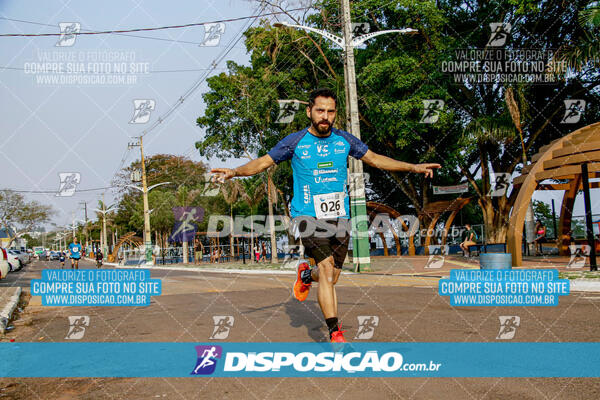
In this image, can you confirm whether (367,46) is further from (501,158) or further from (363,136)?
(501,158)

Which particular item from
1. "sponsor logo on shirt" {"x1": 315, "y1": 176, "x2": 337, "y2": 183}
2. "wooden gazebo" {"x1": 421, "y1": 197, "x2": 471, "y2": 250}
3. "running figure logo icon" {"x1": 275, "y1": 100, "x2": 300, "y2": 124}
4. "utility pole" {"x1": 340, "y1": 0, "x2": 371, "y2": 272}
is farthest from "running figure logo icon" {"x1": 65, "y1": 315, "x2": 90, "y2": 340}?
"wooden gazebo" {"x1": 421, "y1": 197, "x2": 471, "y2": 250}

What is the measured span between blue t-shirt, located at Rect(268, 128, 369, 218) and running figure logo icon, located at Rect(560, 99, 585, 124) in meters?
24.4

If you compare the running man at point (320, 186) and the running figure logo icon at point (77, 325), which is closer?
the running man at point (320, 186)

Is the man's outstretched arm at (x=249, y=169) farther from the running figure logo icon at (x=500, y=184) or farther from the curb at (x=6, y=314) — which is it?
the running figure logo icon at (x=500, y=184)

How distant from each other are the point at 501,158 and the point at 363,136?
788 cm

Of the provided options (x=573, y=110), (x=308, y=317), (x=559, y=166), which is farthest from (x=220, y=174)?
(x=573, y=110)

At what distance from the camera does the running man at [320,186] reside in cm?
480

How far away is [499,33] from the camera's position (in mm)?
25828

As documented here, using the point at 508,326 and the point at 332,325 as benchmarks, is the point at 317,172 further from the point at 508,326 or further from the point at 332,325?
the point at 508,326

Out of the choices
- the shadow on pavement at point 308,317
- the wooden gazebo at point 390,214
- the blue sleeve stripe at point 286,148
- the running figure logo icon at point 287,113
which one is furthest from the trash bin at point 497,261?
the wooden gazebo at point 390,214

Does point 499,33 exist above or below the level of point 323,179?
above

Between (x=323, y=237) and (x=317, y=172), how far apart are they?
0.62 metres

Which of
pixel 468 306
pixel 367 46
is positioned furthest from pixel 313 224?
pixel 367 46

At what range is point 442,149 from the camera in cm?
2803
